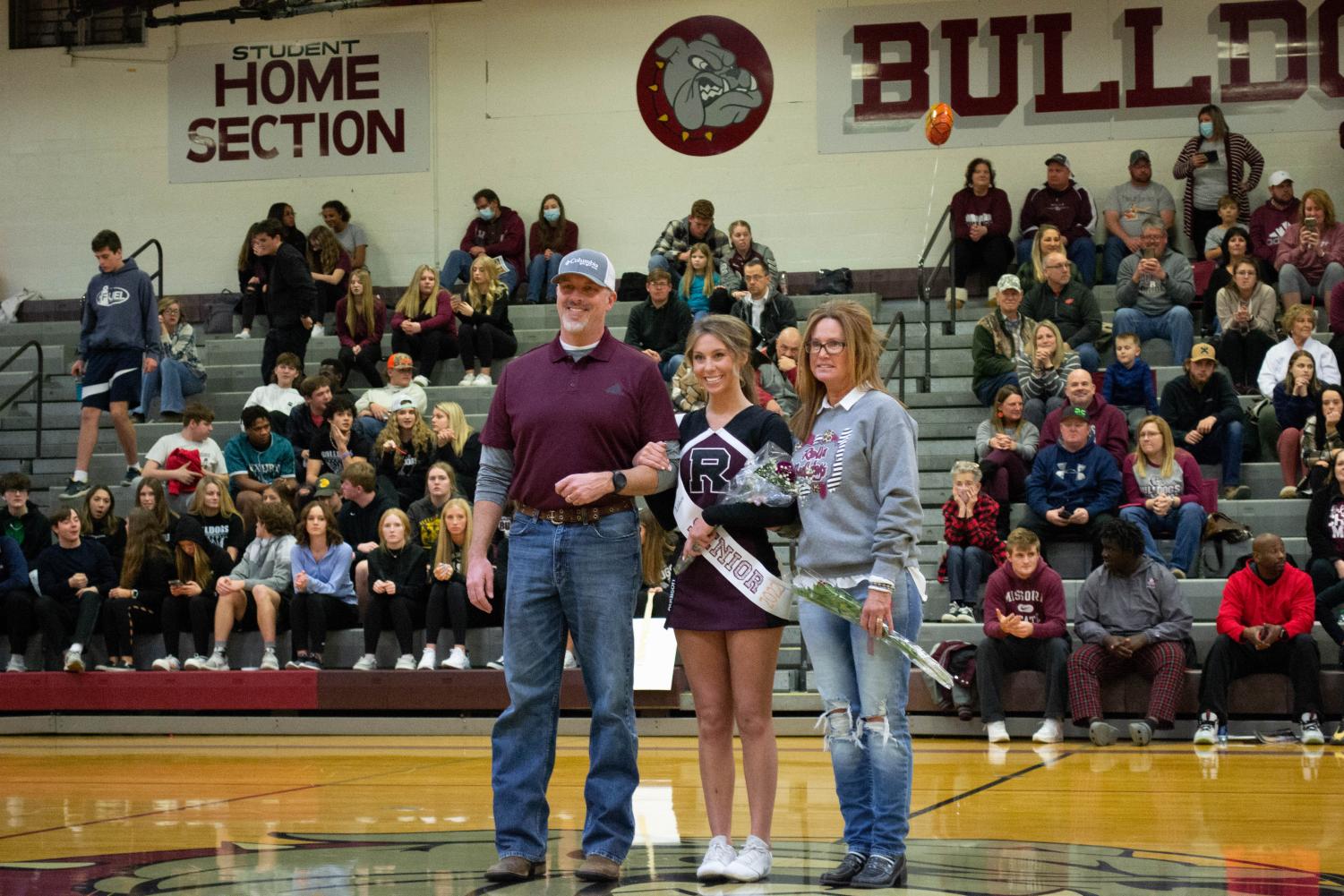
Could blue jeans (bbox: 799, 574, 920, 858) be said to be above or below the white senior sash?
below

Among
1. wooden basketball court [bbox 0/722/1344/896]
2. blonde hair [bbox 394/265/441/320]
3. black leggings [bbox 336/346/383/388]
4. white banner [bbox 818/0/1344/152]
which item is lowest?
wooden basketball court [bbox 0/722/1344/896]

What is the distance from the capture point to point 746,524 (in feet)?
14.9

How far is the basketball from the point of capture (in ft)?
46.3

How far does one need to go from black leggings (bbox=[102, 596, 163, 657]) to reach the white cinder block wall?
7.04 meters

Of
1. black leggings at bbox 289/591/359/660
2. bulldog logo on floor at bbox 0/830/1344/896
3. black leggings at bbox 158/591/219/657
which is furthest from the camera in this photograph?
black leggings at bbox 158/591/219/657

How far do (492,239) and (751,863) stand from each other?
12763 mm

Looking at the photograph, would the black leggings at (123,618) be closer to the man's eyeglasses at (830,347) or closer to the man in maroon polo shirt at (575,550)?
the man in maroon polo shirt at (575,550)

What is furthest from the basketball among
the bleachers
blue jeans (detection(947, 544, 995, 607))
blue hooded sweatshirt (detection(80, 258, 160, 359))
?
blue hooded sweatshirt (detection(80, 258, 160, 359))

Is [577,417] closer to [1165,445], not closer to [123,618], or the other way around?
[1165,445]

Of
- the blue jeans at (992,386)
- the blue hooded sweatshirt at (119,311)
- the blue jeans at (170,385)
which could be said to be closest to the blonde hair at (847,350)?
the blue jeans at (992,386)

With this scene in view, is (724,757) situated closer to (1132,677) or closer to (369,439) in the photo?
(1132,677)

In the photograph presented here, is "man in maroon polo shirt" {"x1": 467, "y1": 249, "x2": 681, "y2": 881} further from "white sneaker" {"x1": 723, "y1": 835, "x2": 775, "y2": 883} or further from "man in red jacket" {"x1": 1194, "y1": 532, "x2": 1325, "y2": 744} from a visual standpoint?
"man in red jacket" {"x1": 1194, "y1": 532, "x2": 1325, "y2": 744}

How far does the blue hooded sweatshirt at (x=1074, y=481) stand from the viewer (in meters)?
10.4

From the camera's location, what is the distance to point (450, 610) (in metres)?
10.4
